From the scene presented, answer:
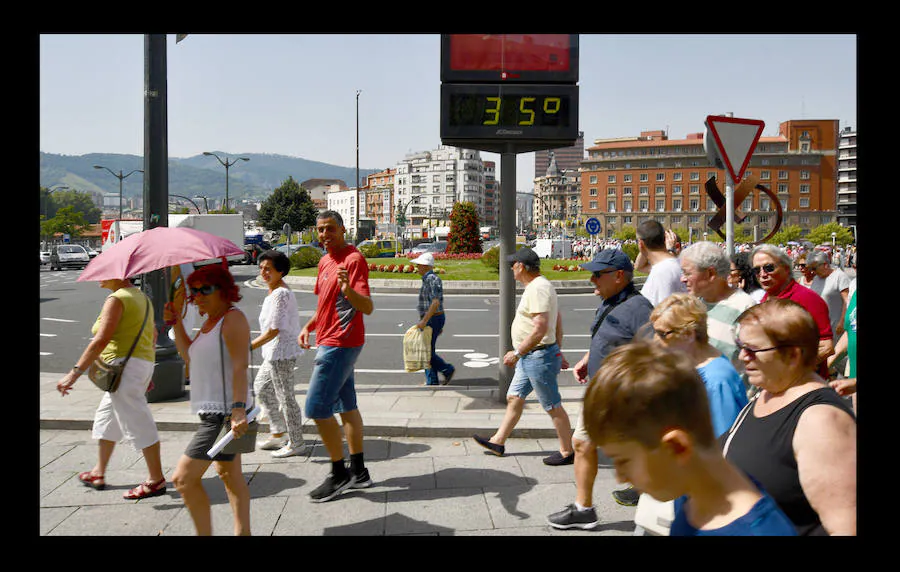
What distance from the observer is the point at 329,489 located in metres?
4.56

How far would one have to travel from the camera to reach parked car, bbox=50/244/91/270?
143 feet

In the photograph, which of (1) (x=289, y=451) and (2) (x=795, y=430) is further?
(1) (x=289, y=451)

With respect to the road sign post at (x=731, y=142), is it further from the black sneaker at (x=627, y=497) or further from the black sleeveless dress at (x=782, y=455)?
the black sleeveless dress at (x=782, y=455)

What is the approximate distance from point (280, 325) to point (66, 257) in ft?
146

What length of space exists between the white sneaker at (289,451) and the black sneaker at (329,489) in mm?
940

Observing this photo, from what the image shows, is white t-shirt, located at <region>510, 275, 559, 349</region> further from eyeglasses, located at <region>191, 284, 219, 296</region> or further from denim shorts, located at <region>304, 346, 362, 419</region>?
eyeglasses, located at <region>191, 284, 219, 296</region>

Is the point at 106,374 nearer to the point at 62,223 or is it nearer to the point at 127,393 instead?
the point at 127,393

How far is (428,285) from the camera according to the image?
8.37m

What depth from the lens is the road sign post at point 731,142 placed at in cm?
516

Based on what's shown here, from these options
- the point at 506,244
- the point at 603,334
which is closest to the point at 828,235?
the point at 506,244
